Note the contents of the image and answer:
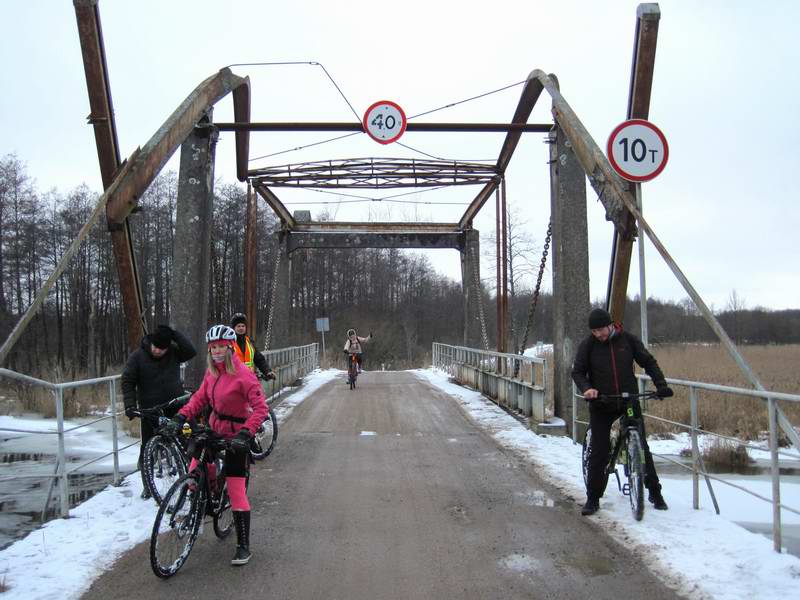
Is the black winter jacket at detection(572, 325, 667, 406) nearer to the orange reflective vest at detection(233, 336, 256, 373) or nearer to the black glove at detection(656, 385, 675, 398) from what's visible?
the black glove at detection(656, 385, 675, 398)

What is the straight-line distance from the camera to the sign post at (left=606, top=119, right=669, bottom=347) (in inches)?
280

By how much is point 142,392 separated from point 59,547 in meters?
1.57

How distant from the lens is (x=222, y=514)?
5.20 metres

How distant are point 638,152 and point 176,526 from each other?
5.73 metres

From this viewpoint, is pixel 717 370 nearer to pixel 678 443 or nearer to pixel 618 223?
pixel 678 443

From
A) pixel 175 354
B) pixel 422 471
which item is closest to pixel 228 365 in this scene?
pixel 175 354

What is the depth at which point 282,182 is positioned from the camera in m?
17.5

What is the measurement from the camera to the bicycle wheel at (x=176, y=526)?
13.9 ft

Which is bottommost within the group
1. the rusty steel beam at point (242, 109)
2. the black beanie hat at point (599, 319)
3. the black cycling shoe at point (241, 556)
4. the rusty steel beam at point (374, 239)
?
the black cycling shoe at point (241, 556)

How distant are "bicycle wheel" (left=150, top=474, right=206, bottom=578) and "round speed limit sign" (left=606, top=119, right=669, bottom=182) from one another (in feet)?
17.3

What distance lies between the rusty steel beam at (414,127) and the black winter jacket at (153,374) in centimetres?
584

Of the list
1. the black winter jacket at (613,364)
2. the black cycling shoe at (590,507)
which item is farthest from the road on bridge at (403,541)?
the black winter jacket at (613,364)

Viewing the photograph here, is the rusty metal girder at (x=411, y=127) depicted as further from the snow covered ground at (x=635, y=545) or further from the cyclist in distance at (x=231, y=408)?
the cyclist in distance at (x=231, y=408)

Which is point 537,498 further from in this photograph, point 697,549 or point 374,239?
point 374,239
